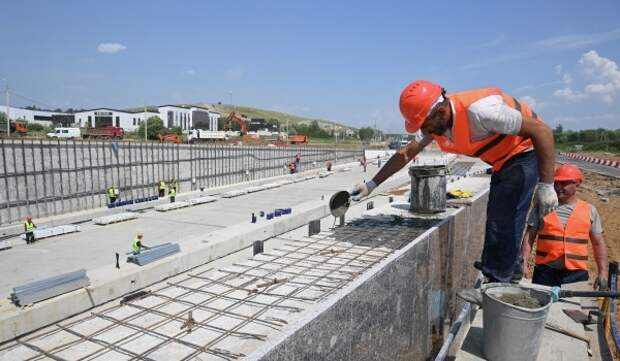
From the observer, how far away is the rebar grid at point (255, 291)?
8.78 ft

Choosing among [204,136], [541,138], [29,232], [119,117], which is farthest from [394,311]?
[119,117]

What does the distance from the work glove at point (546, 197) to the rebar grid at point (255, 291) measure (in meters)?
1.38

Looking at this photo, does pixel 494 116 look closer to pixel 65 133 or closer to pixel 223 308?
pixel 223 308

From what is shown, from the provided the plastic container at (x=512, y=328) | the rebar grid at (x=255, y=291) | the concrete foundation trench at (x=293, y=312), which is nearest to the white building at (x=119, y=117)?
the rebar grid at (x=255, y=291)

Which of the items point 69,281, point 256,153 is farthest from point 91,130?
point 69,281

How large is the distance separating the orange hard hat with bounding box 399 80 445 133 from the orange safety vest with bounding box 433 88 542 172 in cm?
12

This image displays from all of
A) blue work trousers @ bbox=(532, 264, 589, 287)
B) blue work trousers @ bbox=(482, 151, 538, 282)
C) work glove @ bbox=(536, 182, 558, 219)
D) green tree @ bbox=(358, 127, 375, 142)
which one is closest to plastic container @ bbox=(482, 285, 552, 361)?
blue work trousers @ bbox=(482, 151, 538, 282)

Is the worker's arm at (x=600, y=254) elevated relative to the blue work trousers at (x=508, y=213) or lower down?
lower down

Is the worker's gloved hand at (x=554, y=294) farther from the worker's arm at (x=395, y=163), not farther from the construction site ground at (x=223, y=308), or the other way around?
the worker's arm at (x=395, y=163)

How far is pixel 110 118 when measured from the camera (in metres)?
58.5

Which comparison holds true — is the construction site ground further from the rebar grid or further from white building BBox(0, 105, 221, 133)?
white building BBox(0, 105, 221, 133)

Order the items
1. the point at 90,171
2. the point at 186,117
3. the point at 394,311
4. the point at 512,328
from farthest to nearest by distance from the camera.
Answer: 1. the point at 186,117
2. the point at 90,171
3. the point at 394,311
4. the point at 512,328

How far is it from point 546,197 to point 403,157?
1529 mm

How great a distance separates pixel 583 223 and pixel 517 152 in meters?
1.49
